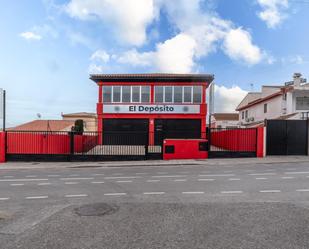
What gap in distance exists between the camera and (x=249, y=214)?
226 inches

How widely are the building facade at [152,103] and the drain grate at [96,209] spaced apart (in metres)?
20.4

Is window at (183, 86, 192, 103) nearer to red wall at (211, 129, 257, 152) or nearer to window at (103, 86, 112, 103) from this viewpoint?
red wall at (211, 129, 257, 152)

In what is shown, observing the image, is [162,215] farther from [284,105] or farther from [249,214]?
[284,105]

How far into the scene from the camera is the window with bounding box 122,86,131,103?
27.7 metres

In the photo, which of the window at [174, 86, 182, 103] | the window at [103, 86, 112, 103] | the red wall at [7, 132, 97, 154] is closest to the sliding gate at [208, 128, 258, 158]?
the window at [174, 86, 182, 103]

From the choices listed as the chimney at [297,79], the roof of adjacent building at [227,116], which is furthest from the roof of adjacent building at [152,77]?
the roof of adjacent building at [227,116]

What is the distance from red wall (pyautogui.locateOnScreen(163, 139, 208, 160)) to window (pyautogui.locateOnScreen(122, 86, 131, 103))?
34.7 feet

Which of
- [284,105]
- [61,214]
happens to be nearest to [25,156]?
[61,214]

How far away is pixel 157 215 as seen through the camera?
5754 millimetres

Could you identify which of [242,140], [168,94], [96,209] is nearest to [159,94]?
[168,94]

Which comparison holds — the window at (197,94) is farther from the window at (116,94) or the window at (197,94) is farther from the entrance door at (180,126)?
the window at (116,94)

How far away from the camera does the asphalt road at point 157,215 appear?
4.41m

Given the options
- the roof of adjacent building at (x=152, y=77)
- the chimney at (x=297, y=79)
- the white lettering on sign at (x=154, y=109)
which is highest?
the chimney at (x=297, y=79)

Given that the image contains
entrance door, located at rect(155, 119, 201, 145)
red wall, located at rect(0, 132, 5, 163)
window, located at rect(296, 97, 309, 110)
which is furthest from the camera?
window, located at rect(296, 97, 309, 110)
